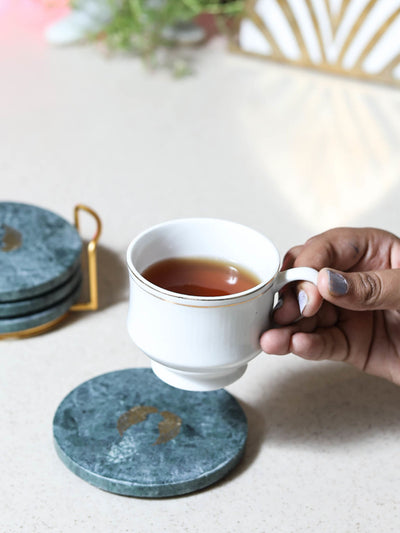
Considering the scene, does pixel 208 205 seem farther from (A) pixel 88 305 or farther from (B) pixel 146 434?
(B) pixel 146 434

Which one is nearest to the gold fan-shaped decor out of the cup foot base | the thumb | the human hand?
the human hand

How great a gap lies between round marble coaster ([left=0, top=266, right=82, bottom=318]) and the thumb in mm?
387

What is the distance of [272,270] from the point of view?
739 millimetres

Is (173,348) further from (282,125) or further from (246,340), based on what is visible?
(282,125)

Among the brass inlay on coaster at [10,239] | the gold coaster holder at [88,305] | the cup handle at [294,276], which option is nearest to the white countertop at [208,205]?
the gold coaster holder at [88,305]

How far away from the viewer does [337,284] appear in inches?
29.0

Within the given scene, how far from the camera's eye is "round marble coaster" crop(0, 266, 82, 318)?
3.19 ft

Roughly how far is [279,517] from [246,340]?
19cm

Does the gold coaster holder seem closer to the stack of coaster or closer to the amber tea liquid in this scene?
the stack of coaster

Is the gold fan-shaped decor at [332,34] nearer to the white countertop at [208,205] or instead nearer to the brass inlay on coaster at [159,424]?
the white countertop at [208,205]

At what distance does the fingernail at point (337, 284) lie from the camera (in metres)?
0.73

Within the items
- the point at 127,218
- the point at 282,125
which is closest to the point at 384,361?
the point at 127,218

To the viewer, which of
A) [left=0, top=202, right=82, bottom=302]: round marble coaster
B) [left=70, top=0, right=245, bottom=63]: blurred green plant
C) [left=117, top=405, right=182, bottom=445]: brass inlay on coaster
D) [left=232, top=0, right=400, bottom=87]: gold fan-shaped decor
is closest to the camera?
[left=117, top=405, right=182, bottom=445]: brass inlay on coaster

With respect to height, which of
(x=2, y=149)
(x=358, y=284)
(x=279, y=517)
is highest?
(x=358, y=284)
